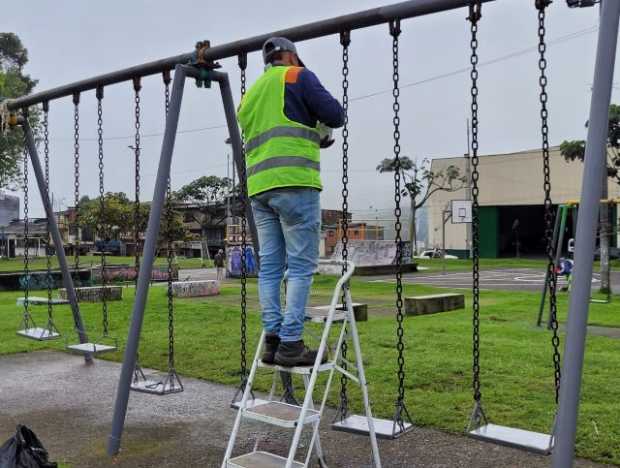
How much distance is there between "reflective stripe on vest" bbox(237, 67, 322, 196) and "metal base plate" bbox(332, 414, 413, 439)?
1.43 metres

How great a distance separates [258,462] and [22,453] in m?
1.30

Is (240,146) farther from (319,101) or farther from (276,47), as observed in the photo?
(319,101)

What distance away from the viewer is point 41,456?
3.72 m

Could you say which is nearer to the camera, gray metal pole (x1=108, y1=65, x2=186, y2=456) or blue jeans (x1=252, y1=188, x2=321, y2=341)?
blue jeans (x1=252, y1=188, x2=321, y2=341)

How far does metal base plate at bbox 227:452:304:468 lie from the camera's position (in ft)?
11.0

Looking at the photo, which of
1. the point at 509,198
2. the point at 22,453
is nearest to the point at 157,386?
the point at 22,453

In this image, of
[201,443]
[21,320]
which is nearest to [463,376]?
[201,443]

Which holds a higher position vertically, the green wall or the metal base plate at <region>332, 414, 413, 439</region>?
the green wall

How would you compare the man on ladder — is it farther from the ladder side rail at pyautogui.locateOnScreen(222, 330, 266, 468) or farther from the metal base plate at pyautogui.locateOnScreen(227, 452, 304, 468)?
the metal base plate at pyautogui.locateOnScreen(227, 452, 304, 468)

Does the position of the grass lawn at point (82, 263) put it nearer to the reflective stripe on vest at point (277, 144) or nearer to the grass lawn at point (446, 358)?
the grass lawn at point (446, 358)

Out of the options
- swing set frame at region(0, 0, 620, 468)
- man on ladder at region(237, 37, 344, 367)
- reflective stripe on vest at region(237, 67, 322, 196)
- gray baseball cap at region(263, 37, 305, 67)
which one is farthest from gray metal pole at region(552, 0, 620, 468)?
gray baseball cap at region(263, 37, 305, 67)

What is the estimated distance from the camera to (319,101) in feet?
11.6

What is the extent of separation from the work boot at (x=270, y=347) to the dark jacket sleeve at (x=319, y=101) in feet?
4.04

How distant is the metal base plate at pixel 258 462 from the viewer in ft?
11.0
